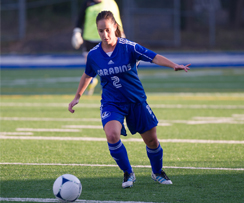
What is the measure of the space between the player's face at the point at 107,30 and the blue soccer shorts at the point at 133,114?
61cm

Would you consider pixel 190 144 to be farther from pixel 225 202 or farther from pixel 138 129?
pixel 225 202

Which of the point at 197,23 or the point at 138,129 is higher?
the point at 138,129

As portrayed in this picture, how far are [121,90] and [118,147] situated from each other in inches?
21.2

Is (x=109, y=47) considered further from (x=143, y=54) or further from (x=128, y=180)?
(x=128, y=180)

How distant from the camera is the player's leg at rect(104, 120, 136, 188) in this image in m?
4.62

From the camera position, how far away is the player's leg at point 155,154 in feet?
15.8

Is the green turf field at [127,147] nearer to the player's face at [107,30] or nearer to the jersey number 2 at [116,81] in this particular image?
the jersey number 2 at [116,81]

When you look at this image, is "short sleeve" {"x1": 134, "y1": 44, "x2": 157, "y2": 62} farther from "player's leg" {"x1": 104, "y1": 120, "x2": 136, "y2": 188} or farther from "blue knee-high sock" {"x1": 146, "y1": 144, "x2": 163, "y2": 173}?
"blue knee-high sock" {"x1": 146, "y1": 144, "x2": 163, "y2": 173}

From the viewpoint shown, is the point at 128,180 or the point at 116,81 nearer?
the point at 128,180

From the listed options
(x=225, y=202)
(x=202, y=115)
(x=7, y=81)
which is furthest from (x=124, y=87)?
(x=7, y=81)

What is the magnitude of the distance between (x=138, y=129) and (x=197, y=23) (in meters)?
25.0

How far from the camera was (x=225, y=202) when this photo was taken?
162 inches

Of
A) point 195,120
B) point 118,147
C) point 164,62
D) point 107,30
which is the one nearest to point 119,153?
point 118,147

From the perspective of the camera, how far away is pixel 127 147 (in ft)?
21.9
